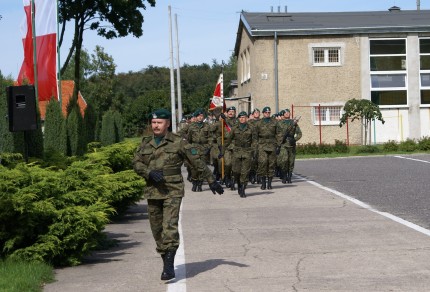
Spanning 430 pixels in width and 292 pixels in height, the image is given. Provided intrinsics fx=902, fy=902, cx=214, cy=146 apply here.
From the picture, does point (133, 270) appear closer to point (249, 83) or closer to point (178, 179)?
point (178, 179)

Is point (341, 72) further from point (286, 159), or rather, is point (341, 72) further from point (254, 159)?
point (254, 159)

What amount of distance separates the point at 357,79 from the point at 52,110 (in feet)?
94.7

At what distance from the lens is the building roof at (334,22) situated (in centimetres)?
4734

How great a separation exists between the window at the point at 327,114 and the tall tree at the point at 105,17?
13625 mm

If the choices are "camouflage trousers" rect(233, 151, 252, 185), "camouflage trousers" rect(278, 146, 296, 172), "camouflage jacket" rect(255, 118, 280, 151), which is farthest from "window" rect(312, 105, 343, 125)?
"camouflage trousers" rect(233, 151, 252, 185)

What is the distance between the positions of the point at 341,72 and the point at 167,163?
3915 centimetres

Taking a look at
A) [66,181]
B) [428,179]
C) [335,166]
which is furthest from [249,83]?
[66,181]

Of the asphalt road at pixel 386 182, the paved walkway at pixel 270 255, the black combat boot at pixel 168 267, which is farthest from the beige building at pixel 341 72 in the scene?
the black combat boot at pixel 168 267

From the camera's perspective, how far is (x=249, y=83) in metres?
51.6

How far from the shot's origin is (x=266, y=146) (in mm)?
20922

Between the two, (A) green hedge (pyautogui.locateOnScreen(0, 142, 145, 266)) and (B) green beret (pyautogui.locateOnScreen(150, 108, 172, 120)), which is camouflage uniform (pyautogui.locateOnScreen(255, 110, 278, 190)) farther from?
(B) green beret (pyautogui.locateOnScreen(150, 108, 172, 120))

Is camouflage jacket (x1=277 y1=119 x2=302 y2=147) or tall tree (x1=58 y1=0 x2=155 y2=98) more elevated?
tall tree (x1=58 y1=0 x2=155 y2=98)

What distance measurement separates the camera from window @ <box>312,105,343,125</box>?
156ft

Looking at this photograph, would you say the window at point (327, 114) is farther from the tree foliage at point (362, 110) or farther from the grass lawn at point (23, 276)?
the grass lawn at point (23, 276)
